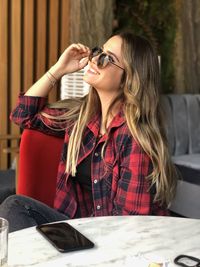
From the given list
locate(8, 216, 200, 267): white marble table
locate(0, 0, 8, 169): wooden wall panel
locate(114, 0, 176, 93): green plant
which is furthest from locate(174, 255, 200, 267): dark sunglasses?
locate(114, 0, 176, 93): green plant

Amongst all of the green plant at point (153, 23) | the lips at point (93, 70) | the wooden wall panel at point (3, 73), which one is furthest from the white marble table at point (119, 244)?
the green plant at point (153, 23)

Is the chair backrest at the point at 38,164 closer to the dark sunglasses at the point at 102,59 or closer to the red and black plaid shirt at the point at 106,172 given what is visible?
the red and black plaid shirt at the point at 106,172

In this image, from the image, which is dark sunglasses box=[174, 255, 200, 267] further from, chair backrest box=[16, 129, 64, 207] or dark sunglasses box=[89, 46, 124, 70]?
chair backrest box=[16, 129, 64, 207]

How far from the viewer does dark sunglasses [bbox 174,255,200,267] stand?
1.08m

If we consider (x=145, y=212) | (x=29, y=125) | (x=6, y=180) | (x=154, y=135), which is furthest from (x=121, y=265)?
(x=6, y=180)

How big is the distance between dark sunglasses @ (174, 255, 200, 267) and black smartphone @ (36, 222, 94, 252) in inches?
8.1

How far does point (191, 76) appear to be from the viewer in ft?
14.7

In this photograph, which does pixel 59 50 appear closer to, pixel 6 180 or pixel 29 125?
pixel 6 180

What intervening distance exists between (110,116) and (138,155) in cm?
32

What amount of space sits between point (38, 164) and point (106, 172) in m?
0.43

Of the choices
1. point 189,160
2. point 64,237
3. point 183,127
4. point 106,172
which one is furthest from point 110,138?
point 183,127

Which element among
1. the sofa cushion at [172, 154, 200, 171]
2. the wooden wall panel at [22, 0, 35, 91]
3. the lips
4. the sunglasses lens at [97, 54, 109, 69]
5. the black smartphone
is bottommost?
the sofa cushion at [172, 154, 200, 171]

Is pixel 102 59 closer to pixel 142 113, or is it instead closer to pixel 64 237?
pixel 142 113

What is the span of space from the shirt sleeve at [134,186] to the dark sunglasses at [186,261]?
20.4 inches
